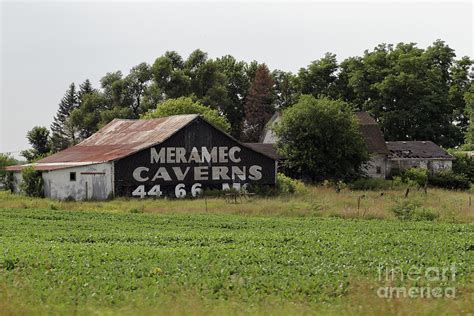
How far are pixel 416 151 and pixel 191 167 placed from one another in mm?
28232

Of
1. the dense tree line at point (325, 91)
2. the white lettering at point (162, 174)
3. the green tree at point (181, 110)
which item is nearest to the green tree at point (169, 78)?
the dense tree line at point (325, 91)

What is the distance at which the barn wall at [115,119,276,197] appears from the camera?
4891 centimetres

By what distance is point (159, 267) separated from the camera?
1705 centimetres

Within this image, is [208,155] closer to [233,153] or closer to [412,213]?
[233,153]

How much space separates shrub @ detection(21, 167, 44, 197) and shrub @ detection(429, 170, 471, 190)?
32698mm

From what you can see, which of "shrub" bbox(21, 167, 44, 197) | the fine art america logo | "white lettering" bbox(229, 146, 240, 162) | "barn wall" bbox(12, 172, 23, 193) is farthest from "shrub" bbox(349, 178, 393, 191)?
the fine art america logo

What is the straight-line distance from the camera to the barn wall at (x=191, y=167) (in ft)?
160

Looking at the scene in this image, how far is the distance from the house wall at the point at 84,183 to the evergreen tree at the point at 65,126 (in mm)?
51335

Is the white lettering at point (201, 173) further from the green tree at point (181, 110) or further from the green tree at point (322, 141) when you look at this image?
the green tree at point (181, 110)

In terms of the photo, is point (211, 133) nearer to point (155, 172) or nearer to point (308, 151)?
point (155, 172)

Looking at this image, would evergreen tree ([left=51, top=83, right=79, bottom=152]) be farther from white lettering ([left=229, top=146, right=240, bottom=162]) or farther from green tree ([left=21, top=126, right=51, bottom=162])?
white lettering ([left=229, top=146, right=240, bottom=162])

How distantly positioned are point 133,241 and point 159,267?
6735 mm

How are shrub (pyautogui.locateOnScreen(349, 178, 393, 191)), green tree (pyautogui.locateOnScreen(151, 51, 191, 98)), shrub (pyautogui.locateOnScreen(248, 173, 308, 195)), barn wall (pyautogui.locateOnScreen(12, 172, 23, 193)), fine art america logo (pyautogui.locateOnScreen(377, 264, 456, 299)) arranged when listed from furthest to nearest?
green tree (pyautogui.locateOnScreen(151, 51, 191, 98)), shrub (pyautogui.locateOnScreen(349, 178, 393, 191)), barn wall (pyautogui.locateOnScreen(12, 172, 23, 193)), shrub (pyautogui.locateOnScreen(248, 173, 308, 195)), fine art america logo (pyautogui.locateOnScreen(377, 264, 456, 299))

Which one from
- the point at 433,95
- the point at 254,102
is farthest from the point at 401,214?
the point at 254,102
